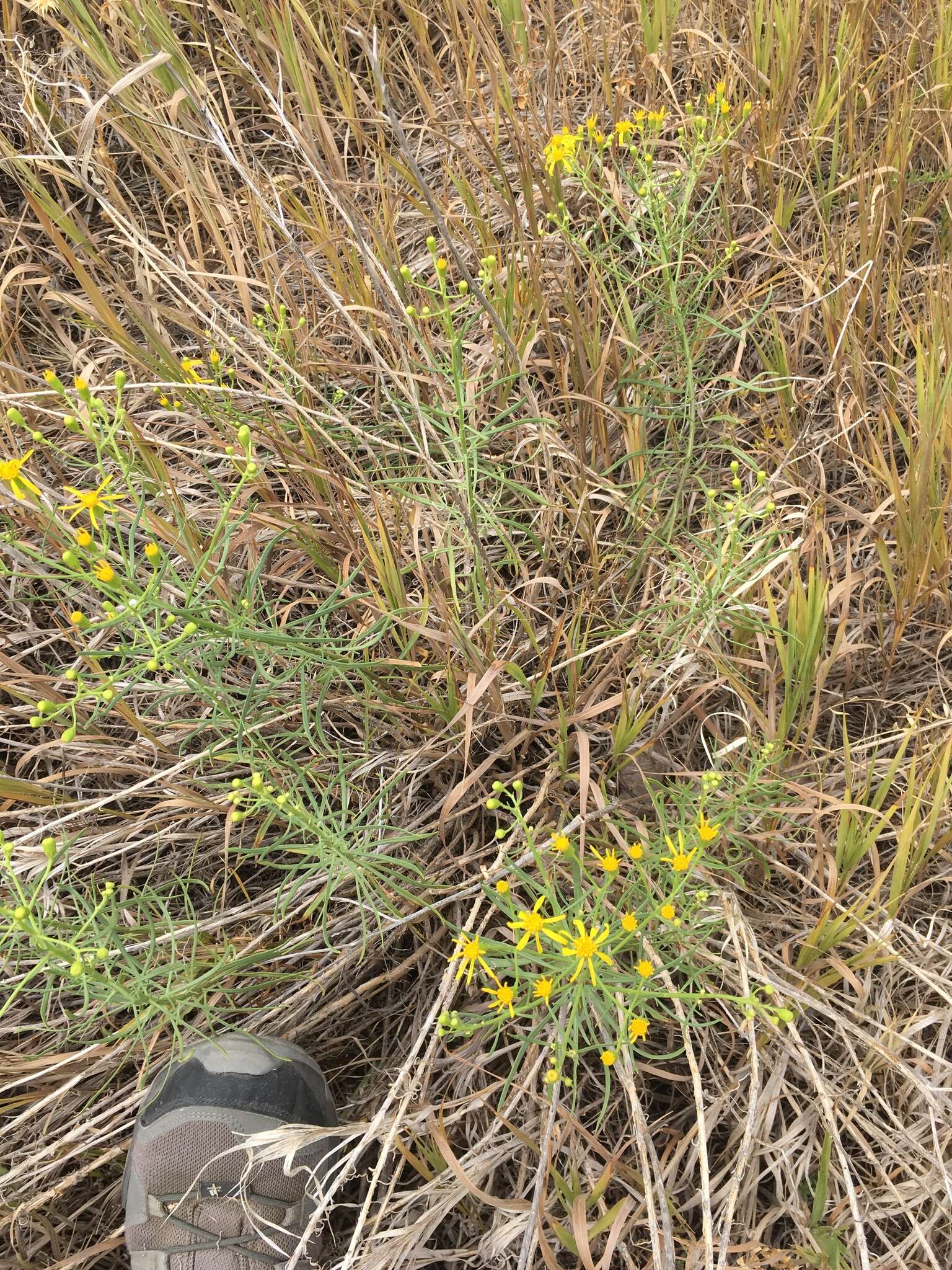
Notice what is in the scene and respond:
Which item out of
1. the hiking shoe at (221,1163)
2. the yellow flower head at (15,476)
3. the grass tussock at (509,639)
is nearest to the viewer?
the yellow flower head at (15,476)

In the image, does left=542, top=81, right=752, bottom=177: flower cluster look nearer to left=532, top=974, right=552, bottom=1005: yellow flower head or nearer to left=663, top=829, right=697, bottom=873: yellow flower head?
left=663, top=829, right=697, bottom=873: yellow flower head

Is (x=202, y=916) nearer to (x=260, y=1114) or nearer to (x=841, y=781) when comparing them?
(x=260, y=1114)

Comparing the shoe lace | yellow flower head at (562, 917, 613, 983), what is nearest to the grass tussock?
yellow flower head at (562, 917, 613, 983)

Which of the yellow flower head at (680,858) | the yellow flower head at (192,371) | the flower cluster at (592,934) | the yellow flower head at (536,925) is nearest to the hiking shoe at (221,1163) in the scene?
the flower cluster at (592,934)

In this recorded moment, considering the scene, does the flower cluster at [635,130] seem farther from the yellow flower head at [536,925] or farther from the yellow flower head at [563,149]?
the yellow flower head at [536,925]

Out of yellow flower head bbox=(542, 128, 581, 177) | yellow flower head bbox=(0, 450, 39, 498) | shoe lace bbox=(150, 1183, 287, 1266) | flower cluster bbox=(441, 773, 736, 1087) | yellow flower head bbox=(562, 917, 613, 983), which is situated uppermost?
yellow flower head bbox=(0, 450, 39, 498)

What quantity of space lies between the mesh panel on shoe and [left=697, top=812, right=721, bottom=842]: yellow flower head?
0.96 metres

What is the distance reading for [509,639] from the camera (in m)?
1.61

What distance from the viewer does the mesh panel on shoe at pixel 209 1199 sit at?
1.43 metres

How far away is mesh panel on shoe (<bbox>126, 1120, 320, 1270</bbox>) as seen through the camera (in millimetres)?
1428

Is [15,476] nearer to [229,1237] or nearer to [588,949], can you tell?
[588,949]

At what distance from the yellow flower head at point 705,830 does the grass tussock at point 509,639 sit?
15mm

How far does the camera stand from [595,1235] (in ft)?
3.94

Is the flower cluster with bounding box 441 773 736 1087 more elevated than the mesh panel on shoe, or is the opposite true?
the flower cluster with bounding box 441 773 736 1087
